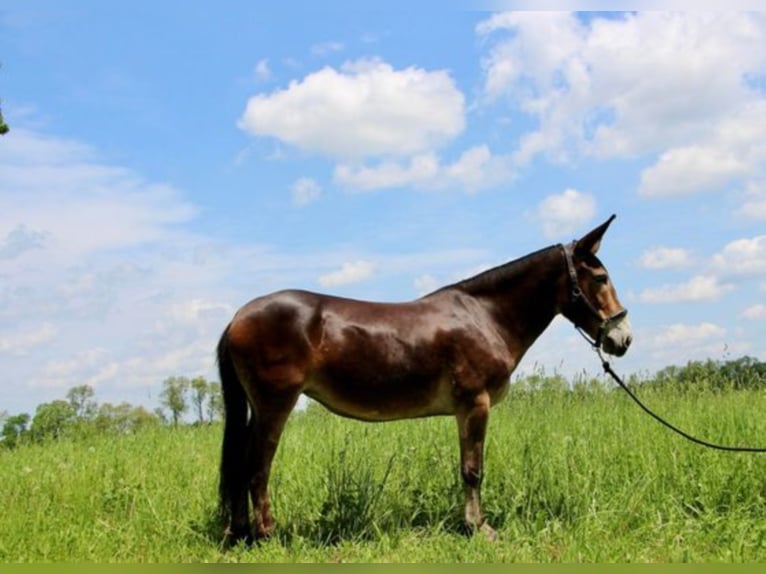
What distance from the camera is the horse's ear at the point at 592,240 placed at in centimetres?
616

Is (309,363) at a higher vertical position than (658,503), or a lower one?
higher

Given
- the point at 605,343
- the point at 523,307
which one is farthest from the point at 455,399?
the point at 605,343

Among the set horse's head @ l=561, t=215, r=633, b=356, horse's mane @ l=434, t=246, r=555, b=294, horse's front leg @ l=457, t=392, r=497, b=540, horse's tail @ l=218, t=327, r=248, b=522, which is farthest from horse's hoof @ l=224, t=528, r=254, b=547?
horse's head @ l=561, t=215, r=633, b=356

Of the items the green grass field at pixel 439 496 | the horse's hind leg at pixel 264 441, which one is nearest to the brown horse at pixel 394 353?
the horse's hind leg at pixel 264 441

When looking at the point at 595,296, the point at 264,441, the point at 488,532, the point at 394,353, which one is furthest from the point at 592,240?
the point at 264,441

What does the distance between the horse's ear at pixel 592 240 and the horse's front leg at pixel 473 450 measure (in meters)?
1.57

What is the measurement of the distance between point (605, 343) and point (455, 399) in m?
1.47

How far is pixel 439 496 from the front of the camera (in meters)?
6.70

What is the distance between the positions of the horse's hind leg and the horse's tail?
17 cm

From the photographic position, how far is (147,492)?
24.5ft

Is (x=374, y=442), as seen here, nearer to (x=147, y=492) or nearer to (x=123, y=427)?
(x=147, y=492)

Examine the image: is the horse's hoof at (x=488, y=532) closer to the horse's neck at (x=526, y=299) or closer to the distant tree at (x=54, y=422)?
the horse's neck at (x=526, y=299)

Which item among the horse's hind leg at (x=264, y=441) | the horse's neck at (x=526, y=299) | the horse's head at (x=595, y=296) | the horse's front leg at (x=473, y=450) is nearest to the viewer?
the horse's hind leg at (x=264, y=441)

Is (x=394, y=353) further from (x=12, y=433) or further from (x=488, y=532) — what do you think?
(x=12, y=433)
